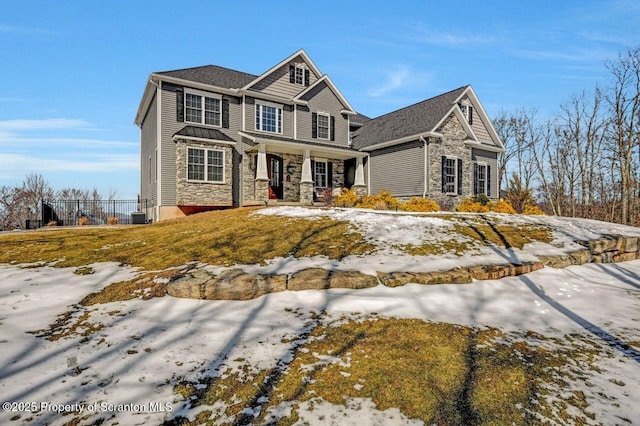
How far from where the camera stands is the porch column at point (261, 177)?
15.4 m

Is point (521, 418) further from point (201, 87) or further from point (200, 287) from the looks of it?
point (201, 87)


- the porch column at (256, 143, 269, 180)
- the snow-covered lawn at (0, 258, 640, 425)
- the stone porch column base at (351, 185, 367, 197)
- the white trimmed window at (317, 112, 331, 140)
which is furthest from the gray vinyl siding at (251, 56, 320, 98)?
the snow-covered lawn at (0, 258, 640, 425)

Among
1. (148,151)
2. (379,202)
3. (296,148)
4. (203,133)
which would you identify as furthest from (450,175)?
(148,151)

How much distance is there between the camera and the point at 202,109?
15922 millimetres

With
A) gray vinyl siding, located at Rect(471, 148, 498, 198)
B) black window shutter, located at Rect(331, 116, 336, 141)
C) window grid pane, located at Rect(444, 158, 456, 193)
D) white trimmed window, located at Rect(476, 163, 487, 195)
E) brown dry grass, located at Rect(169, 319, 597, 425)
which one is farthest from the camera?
gray vinyl siding, located at Rect(471, 148, 498, 198)

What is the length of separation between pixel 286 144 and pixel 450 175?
31.4 feet

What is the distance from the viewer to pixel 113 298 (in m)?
4.95

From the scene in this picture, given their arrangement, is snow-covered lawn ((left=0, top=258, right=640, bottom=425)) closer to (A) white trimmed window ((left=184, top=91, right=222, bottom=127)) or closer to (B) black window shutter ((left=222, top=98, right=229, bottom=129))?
(A) white trimmed window ((left=184, top=91, right=222, bottom=127))

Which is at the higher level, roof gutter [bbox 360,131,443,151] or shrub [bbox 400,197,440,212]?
roof gutter [bbox 360,131,443,151]

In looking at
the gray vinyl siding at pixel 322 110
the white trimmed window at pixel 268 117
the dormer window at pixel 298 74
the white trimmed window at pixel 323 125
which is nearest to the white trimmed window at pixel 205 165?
the white trimmed window at pixel 268 117

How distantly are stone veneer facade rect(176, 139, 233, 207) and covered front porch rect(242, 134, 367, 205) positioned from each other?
0.88 metres

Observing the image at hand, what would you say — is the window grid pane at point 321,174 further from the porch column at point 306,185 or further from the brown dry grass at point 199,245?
the brown dry grass at point 199,245

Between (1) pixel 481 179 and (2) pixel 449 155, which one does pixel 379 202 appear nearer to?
(2) pixel 449 155

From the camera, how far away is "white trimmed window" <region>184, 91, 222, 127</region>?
15586mm
